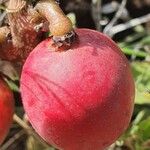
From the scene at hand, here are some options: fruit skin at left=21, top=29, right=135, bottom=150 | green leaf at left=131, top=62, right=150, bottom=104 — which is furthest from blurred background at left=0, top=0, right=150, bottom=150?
fruit skin at left=21, top=29, right=135, bottom=150

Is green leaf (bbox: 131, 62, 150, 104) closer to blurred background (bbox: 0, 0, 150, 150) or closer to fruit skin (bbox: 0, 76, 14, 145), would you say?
blurred background (bbox: 0, 0, 150, 150)

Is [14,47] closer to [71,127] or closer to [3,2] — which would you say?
[3,2]

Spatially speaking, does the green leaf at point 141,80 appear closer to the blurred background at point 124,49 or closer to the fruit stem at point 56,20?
the blurred background at point 124,49

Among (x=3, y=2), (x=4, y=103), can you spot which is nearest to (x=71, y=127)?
(x=4, y=103)

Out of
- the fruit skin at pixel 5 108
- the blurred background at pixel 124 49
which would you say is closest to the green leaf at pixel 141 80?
the blurred background at pixel 124 49

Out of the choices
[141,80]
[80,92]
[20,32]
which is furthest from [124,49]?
[80,92]

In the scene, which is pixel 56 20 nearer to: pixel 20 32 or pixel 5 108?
pixel 20 32
